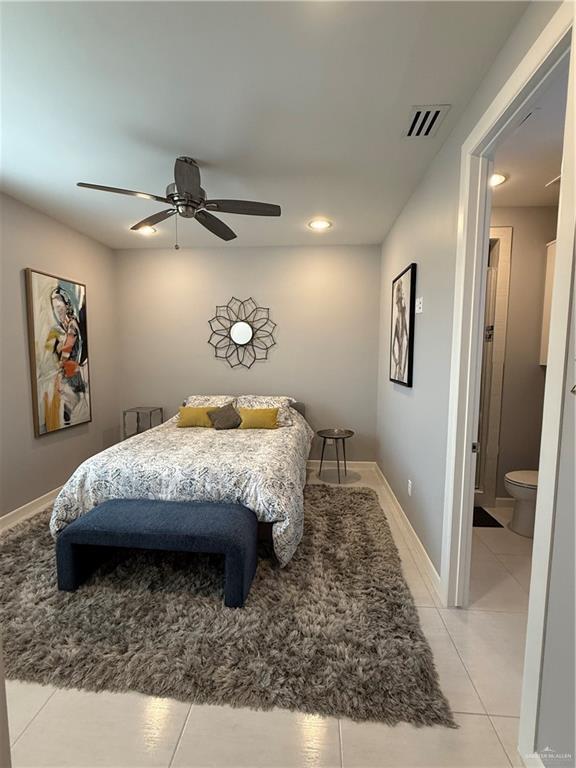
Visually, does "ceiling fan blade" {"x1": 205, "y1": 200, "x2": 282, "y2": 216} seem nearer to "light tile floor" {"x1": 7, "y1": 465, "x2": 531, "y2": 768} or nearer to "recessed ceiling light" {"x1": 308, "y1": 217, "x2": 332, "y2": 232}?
"recessed ceiling light" {"x1": 308, "y1": 217, "x2": 332, "y2": 232}

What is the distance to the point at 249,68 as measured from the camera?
1502 mm

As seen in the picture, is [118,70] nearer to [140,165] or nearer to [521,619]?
[140,165]

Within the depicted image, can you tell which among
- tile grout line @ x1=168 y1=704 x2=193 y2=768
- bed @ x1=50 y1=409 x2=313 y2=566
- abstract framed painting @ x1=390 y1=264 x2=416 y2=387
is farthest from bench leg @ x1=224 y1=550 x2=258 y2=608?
abstract framed painting @ x1=390 y1=264 x2=416 y2=387

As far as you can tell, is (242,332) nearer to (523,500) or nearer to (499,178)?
(499,178)

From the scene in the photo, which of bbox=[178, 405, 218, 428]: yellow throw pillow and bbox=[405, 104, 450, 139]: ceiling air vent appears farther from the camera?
bbox=[178, 405, 218, 428]: yellow throw pillow

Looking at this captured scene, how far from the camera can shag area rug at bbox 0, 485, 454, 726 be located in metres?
1.40

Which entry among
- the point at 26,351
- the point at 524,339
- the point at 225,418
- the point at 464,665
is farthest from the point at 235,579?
the point at 524,339

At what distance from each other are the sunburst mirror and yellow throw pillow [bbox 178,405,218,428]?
0.75m

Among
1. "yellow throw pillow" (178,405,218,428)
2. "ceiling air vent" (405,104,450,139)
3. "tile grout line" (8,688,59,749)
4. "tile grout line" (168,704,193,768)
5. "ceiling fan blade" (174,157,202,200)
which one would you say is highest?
"ceiling air vent" (405,104,450,139)

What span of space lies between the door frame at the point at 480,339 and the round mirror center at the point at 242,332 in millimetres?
2591

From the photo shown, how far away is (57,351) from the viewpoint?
10.6ft

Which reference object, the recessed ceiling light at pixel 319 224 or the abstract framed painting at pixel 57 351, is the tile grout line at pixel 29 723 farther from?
the recessed ceiling light at pixel 319 224

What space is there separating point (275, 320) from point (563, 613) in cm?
345

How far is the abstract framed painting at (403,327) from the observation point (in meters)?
2.54
